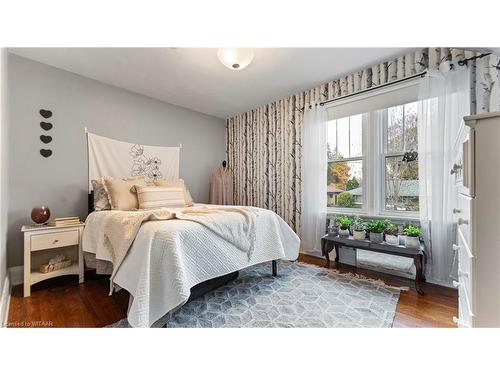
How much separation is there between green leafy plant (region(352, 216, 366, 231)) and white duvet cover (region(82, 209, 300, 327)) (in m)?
1.35

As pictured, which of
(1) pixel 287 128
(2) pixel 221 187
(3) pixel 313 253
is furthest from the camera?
(2) pixel 221 187

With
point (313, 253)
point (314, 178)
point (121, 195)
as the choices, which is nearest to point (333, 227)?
point (313, 253)

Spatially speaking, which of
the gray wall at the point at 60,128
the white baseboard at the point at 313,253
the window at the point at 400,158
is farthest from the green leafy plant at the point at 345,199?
the gray wall at the point at 60,128

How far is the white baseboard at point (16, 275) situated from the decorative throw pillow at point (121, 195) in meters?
1.05

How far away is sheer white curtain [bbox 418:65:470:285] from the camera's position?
75.8 inches

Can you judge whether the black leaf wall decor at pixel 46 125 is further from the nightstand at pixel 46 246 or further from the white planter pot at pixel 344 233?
the white planter pot at pixel 344 233

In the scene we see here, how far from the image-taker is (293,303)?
1.72 m

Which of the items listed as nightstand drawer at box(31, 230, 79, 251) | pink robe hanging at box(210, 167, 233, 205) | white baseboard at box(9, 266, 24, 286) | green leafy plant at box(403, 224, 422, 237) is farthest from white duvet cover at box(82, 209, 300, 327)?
pink robe hanging at box(210, 167, 233, 205)

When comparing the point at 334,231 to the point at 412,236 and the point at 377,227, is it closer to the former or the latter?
the point at 377,227

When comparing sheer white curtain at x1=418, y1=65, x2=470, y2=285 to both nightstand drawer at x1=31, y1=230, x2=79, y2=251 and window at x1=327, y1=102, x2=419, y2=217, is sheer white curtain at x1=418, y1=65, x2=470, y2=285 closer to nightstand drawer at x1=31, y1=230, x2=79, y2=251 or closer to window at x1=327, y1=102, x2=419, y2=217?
window at x1=327, y1=102, x2=419, y2=217

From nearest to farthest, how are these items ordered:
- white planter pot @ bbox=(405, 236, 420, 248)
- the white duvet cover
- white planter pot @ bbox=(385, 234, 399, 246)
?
the white duvet cover < white planter pot @ bbox=(405, 236, 420, 248) < white planter pot @ bbox=(385, 234, 399, 246)

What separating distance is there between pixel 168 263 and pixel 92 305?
3.26 feet

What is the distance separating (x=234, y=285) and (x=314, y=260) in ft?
4.16
